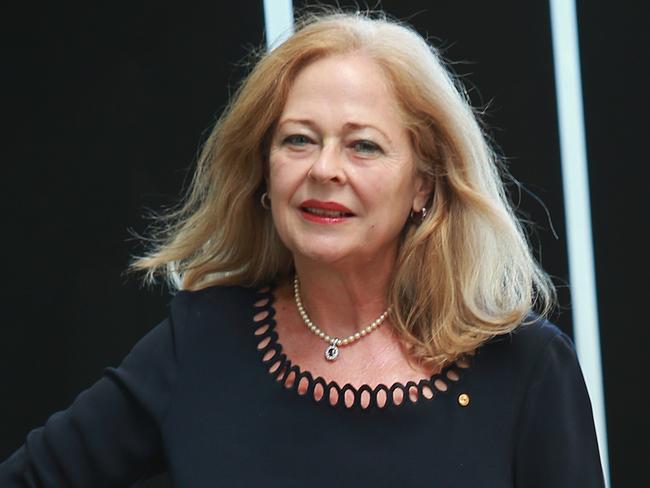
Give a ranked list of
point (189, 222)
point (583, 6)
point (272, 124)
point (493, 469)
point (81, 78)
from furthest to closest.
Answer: point (81, 78), point (583, 6), point (189, 222), point (272, 124), point (493, 469)

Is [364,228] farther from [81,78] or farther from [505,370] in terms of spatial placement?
[81,78]

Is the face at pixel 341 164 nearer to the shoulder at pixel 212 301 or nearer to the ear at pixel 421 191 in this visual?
the ear at pixel 421 191

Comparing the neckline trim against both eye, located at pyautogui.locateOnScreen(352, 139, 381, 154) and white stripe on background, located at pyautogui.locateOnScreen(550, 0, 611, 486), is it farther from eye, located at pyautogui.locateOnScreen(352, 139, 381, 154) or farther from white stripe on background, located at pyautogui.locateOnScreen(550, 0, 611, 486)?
white stripe on background, located at pyautogui.locateOnScreen(550, 0, 611, 486)

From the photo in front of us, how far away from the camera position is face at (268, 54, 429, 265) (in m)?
1.88

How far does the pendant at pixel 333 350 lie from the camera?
1.98 metres

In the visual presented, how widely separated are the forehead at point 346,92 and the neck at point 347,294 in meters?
0.25

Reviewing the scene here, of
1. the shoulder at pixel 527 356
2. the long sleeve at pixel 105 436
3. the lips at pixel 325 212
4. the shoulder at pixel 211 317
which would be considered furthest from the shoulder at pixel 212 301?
the shoulder at pixel 527 356

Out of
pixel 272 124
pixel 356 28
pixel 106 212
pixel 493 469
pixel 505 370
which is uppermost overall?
pixel 356 28

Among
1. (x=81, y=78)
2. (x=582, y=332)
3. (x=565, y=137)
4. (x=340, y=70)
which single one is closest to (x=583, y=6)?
(x=565, y=137)

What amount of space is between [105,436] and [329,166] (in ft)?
1.86

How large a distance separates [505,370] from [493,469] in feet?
0.52

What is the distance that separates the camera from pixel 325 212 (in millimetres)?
1889

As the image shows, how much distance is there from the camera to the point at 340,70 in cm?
192

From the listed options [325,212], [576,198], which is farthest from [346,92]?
[576,198]
